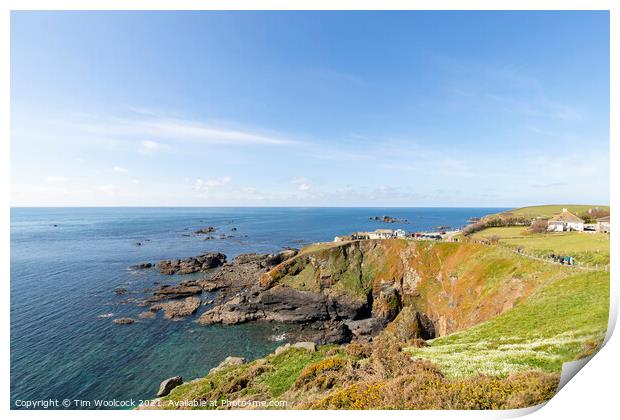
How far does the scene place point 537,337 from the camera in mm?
13070

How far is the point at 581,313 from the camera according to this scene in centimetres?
1420

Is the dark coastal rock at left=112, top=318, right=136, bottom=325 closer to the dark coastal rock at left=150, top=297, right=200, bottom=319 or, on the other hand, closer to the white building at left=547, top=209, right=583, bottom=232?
the dark coastal rock at left=150, top=297, right=200, bottom=319

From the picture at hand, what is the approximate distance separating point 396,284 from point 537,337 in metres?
31.6

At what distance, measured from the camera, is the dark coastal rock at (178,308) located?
41.4m

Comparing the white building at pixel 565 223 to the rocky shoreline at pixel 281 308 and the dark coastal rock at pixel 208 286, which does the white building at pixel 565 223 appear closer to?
the rocky shoreline at pixel 281 308

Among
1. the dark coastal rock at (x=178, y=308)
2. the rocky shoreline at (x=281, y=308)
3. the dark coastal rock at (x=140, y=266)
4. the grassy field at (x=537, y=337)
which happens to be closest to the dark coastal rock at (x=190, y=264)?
the dark coastal rock at (x=140, y=266)

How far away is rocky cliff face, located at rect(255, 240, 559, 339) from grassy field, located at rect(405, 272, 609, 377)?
8.40 m

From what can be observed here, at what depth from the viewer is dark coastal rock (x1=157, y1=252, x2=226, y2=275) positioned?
209 feet

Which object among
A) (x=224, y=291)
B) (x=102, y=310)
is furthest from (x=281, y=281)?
(x=102, y=310)

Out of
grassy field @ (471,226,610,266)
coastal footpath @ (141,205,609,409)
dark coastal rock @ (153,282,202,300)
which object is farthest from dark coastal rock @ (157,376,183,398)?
grassy field @ (471,226,610,266)

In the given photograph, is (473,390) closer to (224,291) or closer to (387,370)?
(387,370)

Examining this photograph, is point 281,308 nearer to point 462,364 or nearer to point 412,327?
point 412,327

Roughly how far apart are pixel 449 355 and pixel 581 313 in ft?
28.5

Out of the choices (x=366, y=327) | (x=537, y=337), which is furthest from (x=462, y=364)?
(x=366, y=327)
